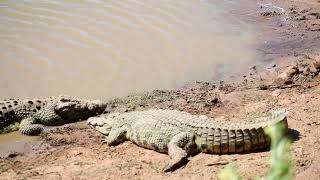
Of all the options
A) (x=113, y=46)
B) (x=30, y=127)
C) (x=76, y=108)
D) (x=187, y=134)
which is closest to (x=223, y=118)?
(x=187, y=134)

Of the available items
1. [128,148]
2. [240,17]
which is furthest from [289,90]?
[240,17]

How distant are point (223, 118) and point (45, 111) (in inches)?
112

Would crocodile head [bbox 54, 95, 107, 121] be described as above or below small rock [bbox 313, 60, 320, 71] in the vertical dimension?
below

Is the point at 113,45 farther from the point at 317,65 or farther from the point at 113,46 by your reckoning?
the point at 317,65

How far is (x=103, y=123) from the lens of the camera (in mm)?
6691

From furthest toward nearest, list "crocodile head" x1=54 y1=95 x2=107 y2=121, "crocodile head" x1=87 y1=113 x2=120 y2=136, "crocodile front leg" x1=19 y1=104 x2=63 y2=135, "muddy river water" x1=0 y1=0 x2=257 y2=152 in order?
"muddy river water" x1=0 y1=0 x2=257 y2=152
"crocodile head" x1=54 y1=95 x2=107 y2=121
"crocodile front leg" x1=19 y1=104 x2=63 y2=135
"crocodile head" x1=87 y1=113 x2=120 y2=136

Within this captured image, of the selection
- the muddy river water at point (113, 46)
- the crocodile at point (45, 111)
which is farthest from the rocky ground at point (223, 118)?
the muddy river water at point (113, 46)

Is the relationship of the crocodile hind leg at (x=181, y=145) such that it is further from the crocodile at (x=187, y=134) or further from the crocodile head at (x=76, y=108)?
the crocodile head at (x=76, y=108)

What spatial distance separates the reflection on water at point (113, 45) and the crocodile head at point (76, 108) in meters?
0.63

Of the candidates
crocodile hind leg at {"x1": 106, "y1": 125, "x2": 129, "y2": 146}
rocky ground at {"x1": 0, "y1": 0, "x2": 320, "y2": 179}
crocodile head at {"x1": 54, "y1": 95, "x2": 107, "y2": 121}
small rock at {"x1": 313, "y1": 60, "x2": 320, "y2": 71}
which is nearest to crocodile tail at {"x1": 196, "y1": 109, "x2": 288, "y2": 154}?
rocky ground at {"x1": 0, "y1": 0, "x2": 320, "y2": 179}

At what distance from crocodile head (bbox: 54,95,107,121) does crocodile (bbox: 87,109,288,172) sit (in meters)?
0.85

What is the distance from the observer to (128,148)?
6133 millimetres

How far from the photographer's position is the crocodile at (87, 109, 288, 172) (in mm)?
5285

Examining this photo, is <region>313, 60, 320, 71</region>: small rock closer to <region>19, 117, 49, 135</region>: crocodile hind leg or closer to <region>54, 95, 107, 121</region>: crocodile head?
<region>54, 95, 107, 121</region>: crocodile head
